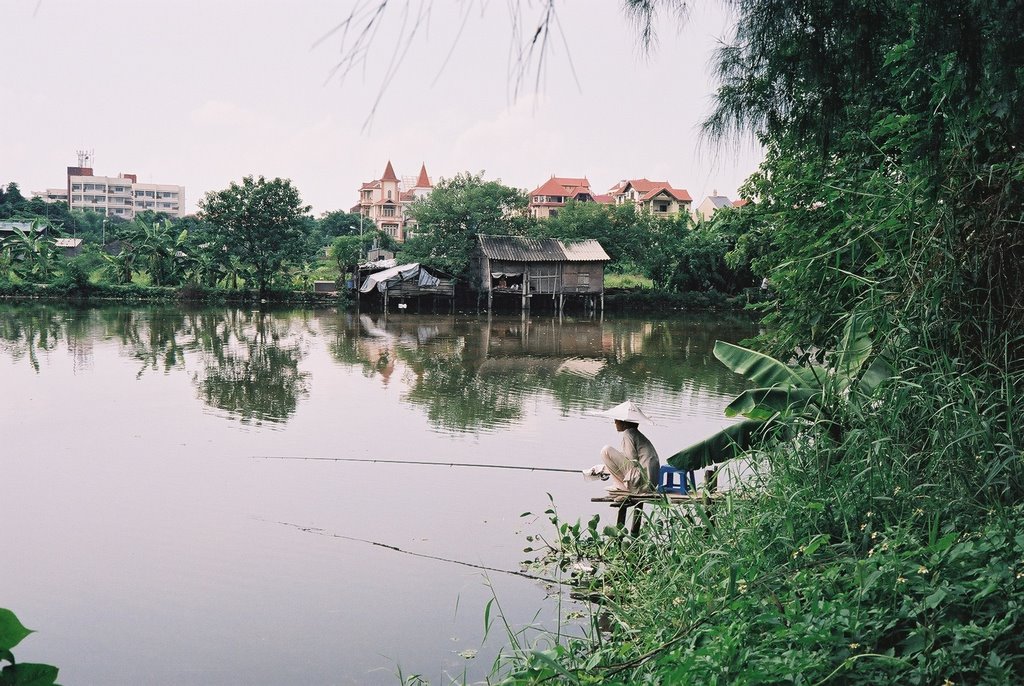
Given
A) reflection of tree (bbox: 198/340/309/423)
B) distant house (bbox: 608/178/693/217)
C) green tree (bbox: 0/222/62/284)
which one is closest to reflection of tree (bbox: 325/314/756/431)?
reflection of tree (bbox: 198/340/309/423)

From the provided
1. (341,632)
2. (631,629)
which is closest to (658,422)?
(341,632)

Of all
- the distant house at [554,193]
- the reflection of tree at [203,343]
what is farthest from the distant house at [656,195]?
the reflection of tree at [203,343]

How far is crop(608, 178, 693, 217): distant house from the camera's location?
176 ft

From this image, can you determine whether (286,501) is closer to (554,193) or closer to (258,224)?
(258,224)

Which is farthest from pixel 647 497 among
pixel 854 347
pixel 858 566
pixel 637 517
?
pixel 858 566

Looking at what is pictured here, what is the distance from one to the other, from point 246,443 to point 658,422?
4.87 metres

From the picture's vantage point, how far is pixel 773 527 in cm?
378

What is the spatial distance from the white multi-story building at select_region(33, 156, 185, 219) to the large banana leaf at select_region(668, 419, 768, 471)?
83432 millimetres

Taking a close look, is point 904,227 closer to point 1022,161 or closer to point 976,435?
point 1022,161

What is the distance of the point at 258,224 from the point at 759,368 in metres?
35.5

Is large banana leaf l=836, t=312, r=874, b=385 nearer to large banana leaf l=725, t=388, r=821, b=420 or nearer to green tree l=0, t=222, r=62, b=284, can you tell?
large banana leaf l=725, t=388, r=821, b=420

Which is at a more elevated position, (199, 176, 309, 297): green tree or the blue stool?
(199, 176, 309, 297): green tree

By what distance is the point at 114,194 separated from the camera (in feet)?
288

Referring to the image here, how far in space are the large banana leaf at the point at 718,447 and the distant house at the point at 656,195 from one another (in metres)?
46.1
